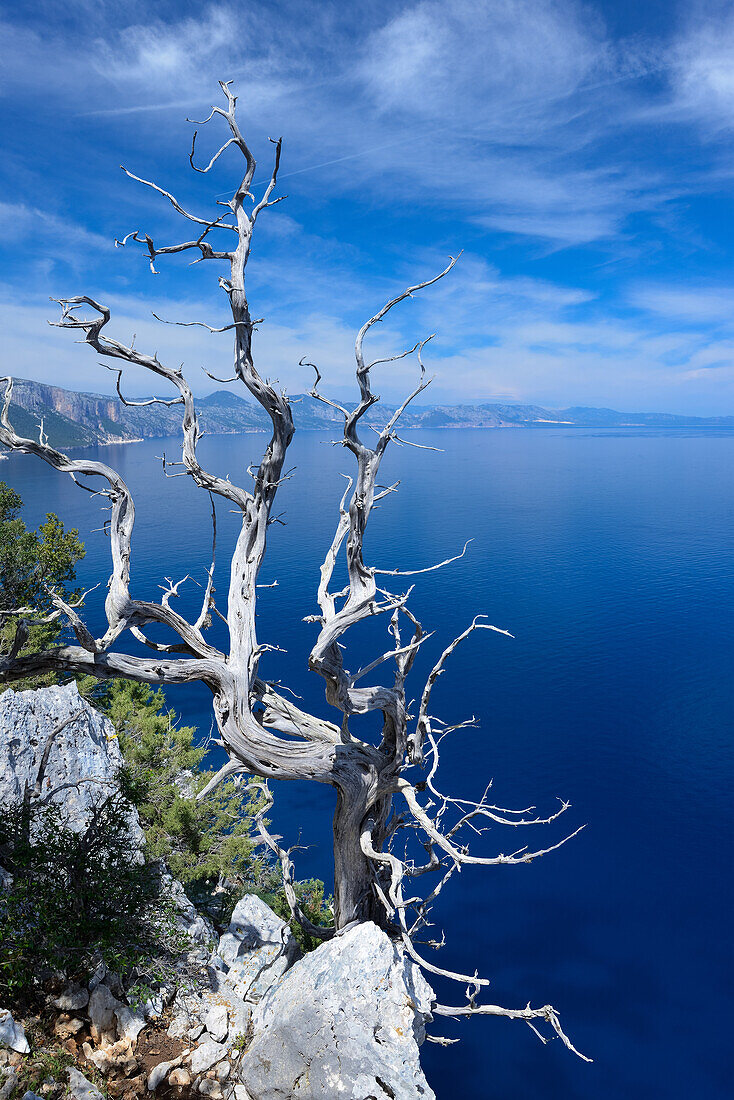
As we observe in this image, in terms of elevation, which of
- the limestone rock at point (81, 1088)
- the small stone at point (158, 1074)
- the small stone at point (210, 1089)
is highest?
the limestone rock at point (81, 1088)

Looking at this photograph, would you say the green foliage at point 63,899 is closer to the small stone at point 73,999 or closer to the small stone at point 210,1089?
the small stone at point 73,999

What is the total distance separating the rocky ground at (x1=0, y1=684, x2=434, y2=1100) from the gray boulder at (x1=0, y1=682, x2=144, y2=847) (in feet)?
9.27

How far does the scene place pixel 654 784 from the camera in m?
30.0

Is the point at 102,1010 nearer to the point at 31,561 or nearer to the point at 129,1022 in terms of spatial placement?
the point at 129,1022

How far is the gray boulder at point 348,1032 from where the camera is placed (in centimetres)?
660

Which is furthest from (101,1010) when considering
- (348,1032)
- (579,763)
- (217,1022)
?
(579,763)

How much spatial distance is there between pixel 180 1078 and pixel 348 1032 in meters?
1.98

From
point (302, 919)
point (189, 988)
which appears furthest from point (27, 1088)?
point (302, 919)

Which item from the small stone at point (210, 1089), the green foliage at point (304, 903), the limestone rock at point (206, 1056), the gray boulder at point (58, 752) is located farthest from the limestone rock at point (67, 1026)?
the green foliage at point (304, 903)

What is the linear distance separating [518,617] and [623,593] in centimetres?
1174

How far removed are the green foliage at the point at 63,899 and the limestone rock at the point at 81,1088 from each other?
1026 mm

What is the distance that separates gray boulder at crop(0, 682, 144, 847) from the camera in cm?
1048

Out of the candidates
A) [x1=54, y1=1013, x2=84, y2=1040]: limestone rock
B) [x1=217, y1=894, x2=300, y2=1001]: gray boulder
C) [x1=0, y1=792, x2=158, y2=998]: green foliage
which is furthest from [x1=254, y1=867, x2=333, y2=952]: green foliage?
[x1=54, y1=1013, x2=84, y2=1040]: limestone rock

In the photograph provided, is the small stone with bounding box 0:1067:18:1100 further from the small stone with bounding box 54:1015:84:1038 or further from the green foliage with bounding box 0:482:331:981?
the small stone with bounding box 54:1015:84:1038
